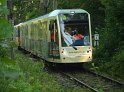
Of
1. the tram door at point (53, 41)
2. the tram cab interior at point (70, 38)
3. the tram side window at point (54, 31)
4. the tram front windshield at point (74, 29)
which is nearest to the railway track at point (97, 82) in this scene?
the tram cab interior at point (70, 38)

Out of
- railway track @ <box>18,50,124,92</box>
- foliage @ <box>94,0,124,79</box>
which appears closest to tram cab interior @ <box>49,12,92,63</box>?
railway track @ <box>18,50,124,92</box>

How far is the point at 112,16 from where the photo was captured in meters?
18.3

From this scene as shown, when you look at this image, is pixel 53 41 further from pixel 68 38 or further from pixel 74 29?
pixel 74 29

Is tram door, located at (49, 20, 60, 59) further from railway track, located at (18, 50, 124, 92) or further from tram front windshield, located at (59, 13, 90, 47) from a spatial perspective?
railway track, located at (18, 50, 124, 92)

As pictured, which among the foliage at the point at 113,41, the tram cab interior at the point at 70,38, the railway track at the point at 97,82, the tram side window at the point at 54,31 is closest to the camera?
the railway track at the point at 97,82

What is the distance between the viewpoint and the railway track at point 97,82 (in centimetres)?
1392

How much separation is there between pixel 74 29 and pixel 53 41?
1131mm

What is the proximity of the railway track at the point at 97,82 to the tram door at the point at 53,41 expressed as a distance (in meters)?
1.14

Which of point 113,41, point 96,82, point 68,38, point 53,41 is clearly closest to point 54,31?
point 53,41

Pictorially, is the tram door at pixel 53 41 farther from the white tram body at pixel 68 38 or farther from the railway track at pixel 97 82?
the railway track at pixel 97 82

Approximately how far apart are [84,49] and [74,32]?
907mm

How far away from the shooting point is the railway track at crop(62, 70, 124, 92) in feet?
45.7

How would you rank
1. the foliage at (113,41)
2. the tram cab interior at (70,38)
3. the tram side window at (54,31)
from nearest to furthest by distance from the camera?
the foliage at (113,41) < the tram cab interior at (70,38) < the tram side window at (54,31)

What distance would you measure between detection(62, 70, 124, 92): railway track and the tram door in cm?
114
